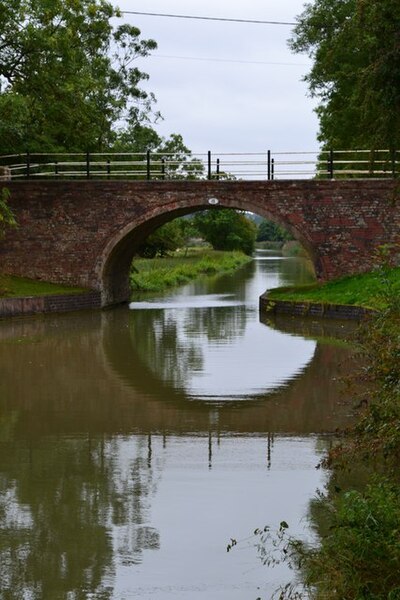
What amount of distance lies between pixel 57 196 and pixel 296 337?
10577mm

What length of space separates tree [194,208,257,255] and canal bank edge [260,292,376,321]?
53.3 m

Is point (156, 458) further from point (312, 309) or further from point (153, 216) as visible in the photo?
point (153, 216)

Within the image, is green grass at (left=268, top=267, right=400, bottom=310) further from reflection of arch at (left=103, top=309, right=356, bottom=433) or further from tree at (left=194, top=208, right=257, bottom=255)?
tree at (left=194, top=208, right=257, bottom=255)

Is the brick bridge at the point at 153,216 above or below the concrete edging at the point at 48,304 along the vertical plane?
above

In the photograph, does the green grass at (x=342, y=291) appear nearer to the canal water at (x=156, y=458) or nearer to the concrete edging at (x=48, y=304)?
the canal water at (x=156, y=458)

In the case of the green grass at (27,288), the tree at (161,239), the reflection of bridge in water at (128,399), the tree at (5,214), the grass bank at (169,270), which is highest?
the tree at (5,214)

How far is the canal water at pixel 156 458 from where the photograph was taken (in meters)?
7.91

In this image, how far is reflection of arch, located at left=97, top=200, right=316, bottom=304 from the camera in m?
30.7

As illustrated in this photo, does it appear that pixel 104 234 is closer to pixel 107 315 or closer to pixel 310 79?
pixel 107 315

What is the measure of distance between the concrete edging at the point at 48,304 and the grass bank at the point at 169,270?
33.5 feet

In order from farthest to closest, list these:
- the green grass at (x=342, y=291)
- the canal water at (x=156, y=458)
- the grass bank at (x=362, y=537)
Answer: the green grass at (x=342, y=291) → the canal water at (x=156, y=458) → the grass bank at (x=362, y=537)

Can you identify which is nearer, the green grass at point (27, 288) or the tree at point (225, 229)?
the green grass at point (27, 288)

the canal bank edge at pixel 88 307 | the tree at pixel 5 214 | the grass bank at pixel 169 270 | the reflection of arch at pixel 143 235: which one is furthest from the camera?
the grass bank at pixel 169 270

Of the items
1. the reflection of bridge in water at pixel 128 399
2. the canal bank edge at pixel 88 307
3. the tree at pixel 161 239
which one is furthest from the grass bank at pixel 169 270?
the reflection of bridge in water at pixel 128 399
